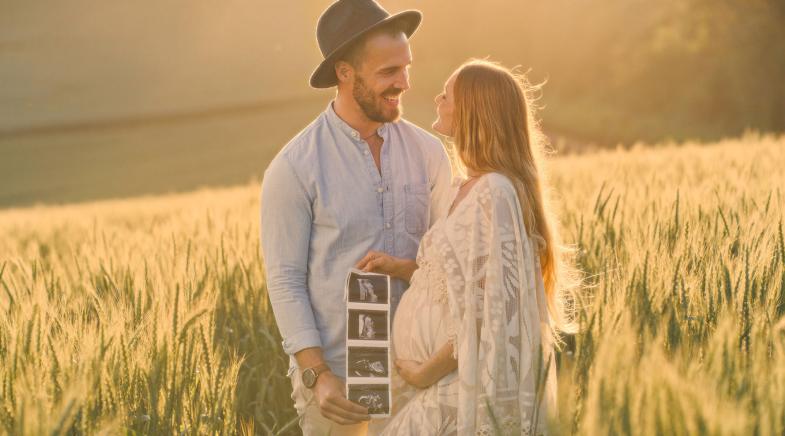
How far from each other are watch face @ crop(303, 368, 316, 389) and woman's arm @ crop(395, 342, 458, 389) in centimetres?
39

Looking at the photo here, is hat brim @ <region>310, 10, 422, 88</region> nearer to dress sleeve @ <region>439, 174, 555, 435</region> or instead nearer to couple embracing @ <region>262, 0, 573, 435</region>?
couple embracing @ <region>262, 0, 573, 435</region>

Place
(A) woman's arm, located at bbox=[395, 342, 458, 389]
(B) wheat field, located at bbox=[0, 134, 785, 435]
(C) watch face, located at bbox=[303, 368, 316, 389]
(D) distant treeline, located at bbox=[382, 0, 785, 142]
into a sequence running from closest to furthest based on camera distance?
1. (B) wheat field, located at bbox=[0, 134, 785, 435]
2. (A) woman's arm, located at bbox=[395, 342, 458, 389]
3. (C) watch face, located at bbox=[303, 368, 316, 389]
4. (D) distant treeline, located at bbox=[382, 0, 785, 142]

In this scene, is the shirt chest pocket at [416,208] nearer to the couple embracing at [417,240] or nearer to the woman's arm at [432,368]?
the couple embracing at [417,240]

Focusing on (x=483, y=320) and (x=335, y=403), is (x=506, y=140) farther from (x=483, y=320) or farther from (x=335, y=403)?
(x=335, y=403)

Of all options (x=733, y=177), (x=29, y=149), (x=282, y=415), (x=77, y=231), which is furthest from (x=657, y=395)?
(x=29, y=149)

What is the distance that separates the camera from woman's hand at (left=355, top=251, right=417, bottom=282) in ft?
8.35

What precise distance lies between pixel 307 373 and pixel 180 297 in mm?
479

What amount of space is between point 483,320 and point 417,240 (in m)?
0.72

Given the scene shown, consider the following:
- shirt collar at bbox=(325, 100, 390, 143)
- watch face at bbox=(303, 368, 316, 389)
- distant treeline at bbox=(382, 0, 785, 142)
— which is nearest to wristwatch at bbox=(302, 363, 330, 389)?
watch face at bbox=(303, 368, 316, 389)

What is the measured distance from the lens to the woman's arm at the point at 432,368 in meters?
2.26

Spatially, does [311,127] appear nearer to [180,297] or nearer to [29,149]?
[180,297]

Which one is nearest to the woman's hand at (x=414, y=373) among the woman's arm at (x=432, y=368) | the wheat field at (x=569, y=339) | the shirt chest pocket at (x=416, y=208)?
the woman's arm at (x=432, y=368)

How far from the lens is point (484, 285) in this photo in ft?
7.29

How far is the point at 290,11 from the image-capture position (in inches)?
1624
